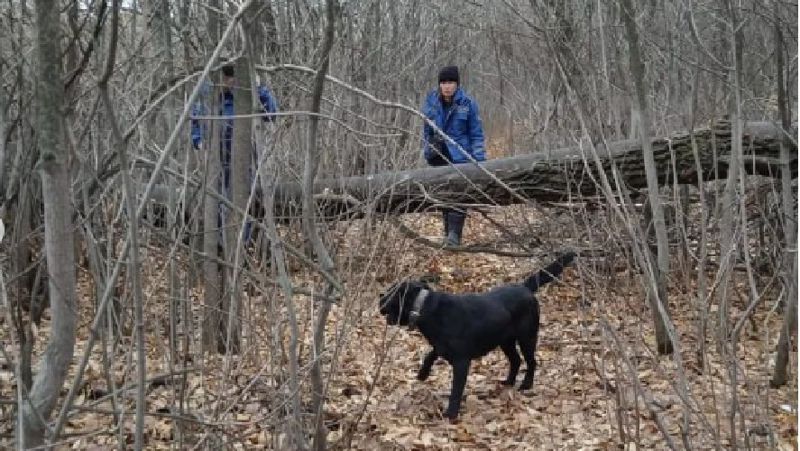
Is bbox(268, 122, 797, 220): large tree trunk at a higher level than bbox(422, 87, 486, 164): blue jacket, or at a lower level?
lower

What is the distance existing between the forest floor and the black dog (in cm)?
15

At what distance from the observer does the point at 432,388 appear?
5.23m

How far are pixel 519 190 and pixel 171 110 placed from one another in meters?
3.76

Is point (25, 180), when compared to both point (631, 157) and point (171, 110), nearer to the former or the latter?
point (171, 110)

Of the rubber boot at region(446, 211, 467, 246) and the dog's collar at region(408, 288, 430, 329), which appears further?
the rubber boot at region(446, 211, 467, 246)

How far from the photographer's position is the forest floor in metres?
3.44

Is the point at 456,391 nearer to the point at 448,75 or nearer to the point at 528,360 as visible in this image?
the point at 528,360

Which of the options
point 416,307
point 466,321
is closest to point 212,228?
point 416,307

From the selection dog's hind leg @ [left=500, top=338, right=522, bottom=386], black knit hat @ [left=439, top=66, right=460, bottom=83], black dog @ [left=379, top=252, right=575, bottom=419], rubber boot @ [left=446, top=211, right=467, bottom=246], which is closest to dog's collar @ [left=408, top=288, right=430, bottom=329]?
black dog @ [left=379, top=252, right=575, bottom=419]

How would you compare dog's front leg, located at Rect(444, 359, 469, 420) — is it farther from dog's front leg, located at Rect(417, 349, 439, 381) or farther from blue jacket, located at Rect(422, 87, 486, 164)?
blue jacket, located at Rect(422, 87, 486, 164)

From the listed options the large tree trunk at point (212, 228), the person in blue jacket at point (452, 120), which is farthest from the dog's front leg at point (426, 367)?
the person in blue jacket at point (452, 120)

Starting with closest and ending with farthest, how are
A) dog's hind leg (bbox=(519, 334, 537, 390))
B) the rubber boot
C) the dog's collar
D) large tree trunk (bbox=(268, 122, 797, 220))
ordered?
the dog's collar → dog's hind leg (bbox=(519, 334, 537, 390)) → large tree trunk (bbox=(268, 122, 797, 220)) → the rubber boot

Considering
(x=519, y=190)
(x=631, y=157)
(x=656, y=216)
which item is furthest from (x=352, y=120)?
(x=656, y=216)

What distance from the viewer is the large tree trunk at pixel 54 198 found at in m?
2.02
